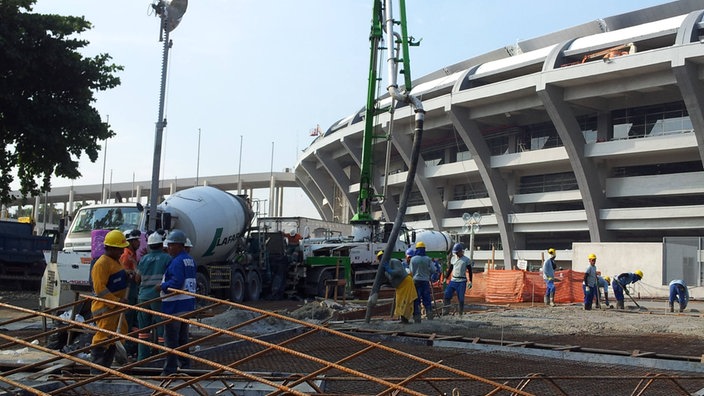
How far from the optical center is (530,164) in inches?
1596

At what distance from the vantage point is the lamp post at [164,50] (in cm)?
1229

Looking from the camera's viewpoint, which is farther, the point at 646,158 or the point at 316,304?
the point at 646,158

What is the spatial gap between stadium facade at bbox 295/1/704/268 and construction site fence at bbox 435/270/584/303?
1183 cm

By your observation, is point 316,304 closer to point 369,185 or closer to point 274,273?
point 274,273

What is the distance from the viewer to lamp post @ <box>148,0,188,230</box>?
1229 cm

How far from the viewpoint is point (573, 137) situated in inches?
1458

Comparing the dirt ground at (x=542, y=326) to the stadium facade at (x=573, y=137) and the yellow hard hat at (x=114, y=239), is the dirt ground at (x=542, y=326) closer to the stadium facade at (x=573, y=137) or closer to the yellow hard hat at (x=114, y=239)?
the yellow hard hat at (x=114, y=239)

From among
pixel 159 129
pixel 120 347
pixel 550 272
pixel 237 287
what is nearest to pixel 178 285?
pixel 120 347

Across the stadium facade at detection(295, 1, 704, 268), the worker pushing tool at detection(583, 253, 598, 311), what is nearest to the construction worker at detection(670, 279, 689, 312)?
the worker pushing tool at detection(583, 253, 598, 311)

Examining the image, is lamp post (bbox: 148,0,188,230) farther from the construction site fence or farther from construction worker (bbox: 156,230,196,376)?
the construction site fence

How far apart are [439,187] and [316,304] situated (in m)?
36.3

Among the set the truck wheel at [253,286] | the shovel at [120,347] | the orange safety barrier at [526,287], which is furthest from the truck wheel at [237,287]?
the shovel at [120,347]

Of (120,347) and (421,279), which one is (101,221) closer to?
(421,279)

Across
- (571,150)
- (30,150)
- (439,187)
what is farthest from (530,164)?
(30,150)
